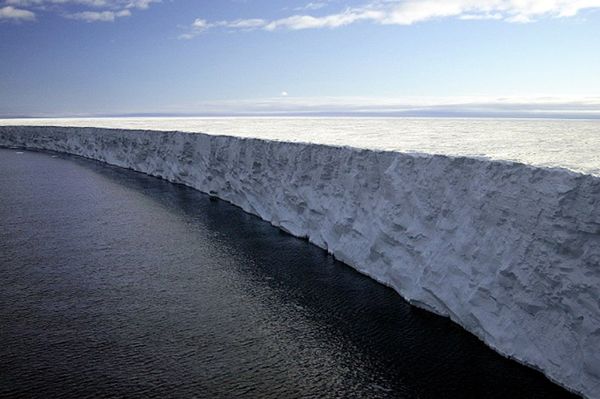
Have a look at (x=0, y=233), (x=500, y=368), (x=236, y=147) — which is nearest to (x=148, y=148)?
(x=236, y=147)

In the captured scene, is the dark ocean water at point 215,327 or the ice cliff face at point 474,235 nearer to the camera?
the ice cliff face at point 474,235

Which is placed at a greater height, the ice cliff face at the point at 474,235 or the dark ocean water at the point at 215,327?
the ice cliff face at the point at 474,235

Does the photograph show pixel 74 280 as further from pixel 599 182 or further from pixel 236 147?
pixel 599 182

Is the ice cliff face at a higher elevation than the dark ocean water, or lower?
higher

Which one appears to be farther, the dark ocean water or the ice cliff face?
the dark ocean water
